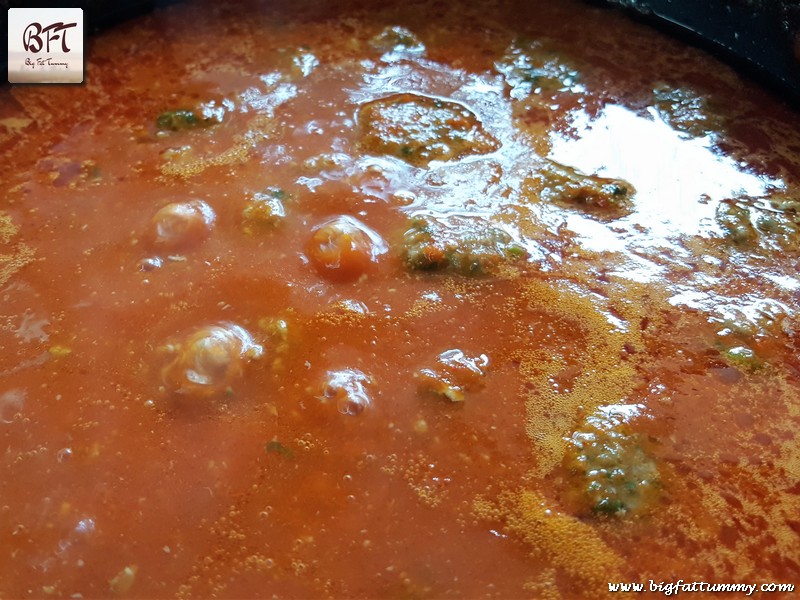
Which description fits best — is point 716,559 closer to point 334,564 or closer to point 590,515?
point 590,515

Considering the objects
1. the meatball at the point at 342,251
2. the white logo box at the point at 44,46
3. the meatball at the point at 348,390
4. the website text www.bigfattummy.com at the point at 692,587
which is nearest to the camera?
the website text www.bigfattummy.com at the point at 692,587

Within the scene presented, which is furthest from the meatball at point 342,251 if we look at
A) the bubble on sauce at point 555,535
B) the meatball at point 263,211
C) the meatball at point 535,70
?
the meatball at point 535,70

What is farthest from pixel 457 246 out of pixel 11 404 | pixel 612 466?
pixel 11 404

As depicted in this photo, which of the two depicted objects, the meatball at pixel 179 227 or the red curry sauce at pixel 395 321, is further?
the meatball at pixel 179 227

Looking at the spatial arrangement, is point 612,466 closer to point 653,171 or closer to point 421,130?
point 653,171

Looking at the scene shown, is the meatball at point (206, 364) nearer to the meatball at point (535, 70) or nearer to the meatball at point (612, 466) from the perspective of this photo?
the meatball at point (612, 466)

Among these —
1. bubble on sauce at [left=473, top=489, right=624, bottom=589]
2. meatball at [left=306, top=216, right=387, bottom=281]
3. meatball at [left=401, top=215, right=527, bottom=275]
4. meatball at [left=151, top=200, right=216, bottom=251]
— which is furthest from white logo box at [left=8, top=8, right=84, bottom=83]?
bubble on sauce at [left=473, top=489, right=624, bottom=589]

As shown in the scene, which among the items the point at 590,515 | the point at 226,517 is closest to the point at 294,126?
the point at 226,517

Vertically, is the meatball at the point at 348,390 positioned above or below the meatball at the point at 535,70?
below
